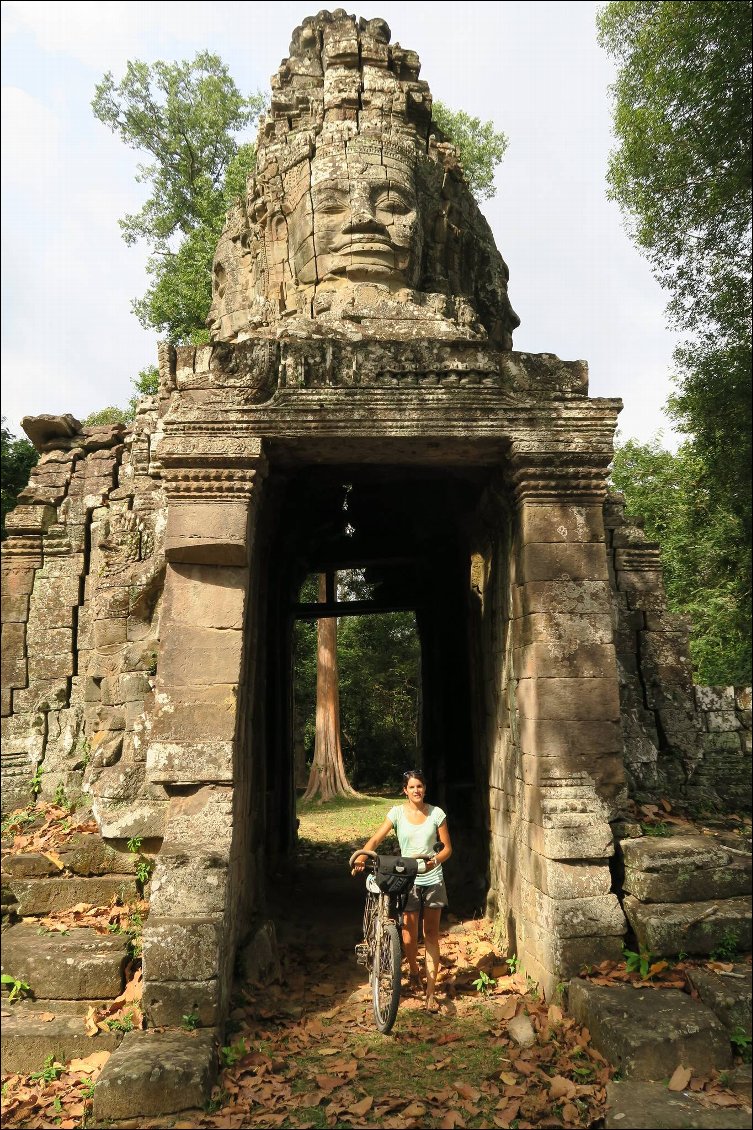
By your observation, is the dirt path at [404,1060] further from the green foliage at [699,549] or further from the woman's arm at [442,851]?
the green foliage at [699,549]

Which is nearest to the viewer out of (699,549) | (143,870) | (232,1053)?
(232,1053)

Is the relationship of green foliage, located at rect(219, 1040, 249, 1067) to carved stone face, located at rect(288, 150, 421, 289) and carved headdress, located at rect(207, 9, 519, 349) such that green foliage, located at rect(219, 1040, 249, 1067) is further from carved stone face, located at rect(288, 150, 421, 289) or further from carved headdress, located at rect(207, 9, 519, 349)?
carved stone face, located at rect(288, 150, 421, 289)

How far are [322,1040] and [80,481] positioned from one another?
6.65 meters

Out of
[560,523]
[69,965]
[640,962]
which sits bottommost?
[69,965]

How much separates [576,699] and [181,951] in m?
3.03

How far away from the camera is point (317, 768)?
19172 mm

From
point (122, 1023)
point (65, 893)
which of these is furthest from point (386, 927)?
point (65, 893)

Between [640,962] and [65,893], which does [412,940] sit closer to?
[640,962]

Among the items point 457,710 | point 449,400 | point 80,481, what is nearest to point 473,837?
point 457,710

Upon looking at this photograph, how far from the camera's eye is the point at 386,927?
526 centimetres

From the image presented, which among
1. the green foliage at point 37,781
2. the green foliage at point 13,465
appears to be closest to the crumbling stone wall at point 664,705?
the green foliage at point 37,781

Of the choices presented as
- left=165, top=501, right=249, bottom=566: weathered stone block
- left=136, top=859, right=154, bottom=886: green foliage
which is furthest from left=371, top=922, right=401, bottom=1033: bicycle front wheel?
left=165, top=501, right=249, bottom=566: weathered stone block

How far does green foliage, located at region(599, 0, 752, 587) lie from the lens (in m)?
3.92

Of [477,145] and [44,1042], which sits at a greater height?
[477,145]
